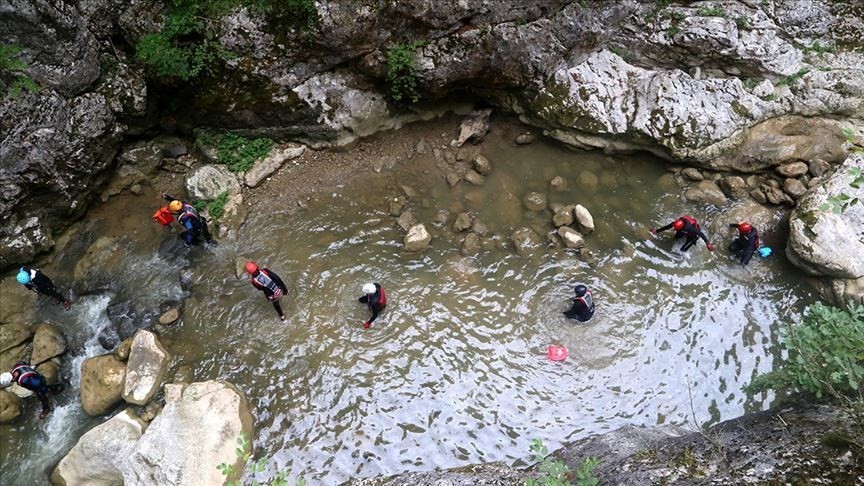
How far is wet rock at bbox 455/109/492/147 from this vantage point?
1339 centimetres

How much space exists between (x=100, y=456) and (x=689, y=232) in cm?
1316

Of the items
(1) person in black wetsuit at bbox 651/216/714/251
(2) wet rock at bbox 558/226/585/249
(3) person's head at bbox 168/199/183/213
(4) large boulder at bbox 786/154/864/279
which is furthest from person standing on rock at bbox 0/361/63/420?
(4) large boulder at bbox 786/154/864/279

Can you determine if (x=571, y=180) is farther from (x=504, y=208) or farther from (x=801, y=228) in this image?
(x=801, y=228)

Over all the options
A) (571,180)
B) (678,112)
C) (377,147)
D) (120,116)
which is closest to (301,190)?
(377,147)

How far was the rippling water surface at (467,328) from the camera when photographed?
9188 mm

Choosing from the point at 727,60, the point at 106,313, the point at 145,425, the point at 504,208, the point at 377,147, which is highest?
the point at 727,60

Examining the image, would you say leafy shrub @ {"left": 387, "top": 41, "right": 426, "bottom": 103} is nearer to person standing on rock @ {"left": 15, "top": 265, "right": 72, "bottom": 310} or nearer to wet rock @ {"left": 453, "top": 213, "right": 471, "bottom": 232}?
wet rock @ {"left": 453, "top": 213, "right": 471, "bottom": 232}

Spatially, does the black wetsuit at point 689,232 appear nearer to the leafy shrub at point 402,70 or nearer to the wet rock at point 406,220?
the wet rock at point 406,220

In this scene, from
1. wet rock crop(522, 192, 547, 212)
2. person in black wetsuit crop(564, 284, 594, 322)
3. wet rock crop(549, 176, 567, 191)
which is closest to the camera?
person in black wetsuit crop(564, 284, 594, 322)

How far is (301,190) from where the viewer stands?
13.0 m

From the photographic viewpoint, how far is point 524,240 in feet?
38.3

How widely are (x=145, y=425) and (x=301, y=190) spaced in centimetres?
660

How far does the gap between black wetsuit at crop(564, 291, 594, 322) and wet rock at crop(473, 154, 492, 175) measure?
4.54 meters

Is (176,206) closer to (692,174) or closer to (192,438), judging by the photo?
(192,438)
